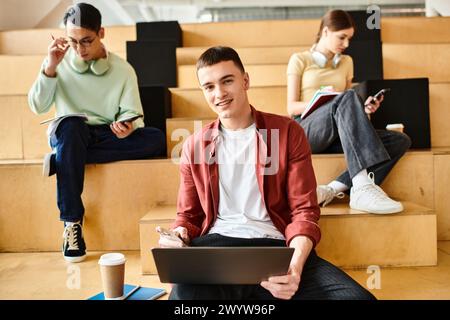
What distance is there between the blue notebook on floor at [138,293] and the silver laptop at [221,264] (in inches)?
13.4

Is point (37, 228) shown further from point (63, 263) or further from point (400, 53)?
point (400, 53)

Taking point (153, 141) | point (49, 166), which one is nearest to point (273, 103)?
point (153, 141)

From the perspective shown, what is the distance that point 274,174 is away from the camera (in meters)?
1.09

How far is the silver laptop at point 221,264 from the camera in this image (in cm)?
83

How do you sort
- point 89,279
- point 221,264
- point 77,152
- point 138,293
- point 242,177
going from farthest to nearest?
point 77,152, point 89,279, point 138,293, point 242,177, point 221,264

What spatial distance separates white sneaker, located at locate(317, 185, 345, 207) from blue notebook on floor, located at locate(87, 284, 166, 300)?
62cm

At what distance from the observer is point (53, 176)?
5.76 ft

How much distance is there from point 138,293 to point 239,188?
1.43 feet

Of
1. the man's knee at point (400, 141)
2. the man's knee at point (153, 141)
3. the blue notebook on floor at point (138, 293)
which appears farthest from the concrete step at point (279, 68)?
the blue notebook on floor at point (138, 293)

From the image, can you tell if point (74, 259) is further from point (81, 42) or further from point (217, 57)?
point (217, 57)

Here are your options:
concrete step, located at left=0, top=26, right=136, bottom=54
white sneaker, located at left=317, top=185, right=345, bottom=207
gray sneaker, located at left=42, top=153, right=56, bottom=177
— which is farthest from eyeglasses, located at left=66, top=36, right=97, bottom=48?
concrete step, located at left=0, top=26, right=136, bottom=54

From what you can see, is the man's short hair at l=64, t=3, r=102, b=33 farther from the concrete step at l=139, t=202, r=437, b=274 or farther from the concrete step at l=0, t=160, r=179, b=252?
the concrete step at l=139, t=202, r=437, b=274
